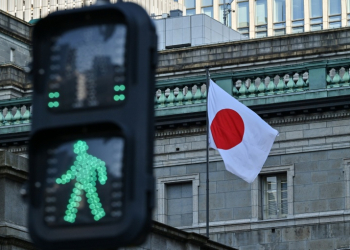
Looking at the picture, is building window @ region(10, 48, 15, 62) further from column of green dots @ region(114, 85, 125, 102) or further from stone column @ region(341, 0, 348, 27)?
stone column @ region(341, 0, 348, 27)

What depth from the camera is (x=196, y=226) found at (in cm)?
3572

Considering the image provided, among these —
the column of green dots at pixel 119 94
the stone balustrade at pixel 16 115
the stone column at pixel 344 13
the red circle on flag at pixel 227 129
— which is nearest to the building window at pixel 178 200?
the red circle on flag at pixel 227 129

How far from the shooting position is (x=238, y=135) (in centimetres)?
3316

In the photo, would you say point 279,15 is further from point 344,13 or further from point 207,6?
point 207,6

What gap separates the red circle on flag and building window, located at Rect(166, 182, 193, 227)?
3.43 m

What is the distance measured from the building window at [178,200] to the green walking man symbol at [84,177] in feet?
100

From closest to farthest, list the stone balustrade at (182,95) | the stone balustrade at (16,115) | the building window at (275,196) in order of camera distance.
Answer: the building window at (275,196)
the stone balustrade at (182,95)
the stone balustrade at (16,115)

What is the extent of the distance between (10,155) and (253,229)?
15115 millimetres

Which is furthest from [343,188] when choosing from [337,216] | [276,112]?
[276,112]

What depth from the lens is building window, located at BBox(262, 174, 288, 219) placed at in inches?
1375

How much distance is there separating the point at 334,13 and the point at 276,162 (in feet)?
275

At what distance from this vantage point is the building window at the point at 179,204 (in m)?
36.1

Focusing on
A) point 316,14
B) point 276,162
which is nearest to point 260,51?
point 276,162

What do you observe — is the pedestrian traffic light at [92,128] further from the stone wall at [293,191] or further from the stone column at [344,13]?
the stone column at [344,13]
